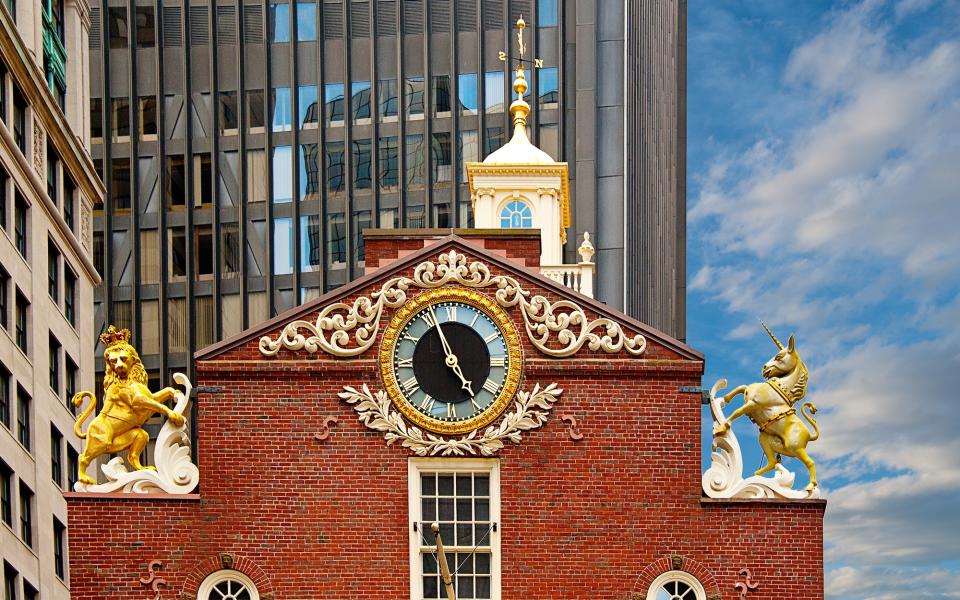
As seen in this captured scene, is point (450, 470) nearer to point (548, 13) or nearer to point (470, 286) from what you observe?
point (470, 286)

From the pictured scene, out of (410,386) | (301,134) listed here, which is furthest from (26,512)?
(301,134)

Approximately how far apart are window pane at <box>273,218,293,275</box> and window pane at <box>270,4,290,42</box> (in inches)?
301

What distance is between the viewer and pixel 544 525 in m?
48.9

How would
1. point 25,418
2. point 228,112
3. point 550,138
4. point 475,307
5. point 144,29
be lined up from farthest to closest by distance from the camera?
point 228,112 < point 144,29 < point 550,138 < point 25,418 < point 475,307

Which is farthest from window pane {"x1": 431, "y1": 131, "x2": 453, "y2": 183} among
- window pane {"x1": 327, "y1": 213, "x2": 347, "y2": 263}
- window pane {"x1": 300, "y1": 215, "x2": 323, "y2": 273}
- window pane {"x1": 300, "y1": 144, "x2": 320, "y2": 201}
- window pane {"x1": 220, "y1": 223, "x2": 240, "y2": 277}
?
window pane {"x1": 220, "y1": 223, "x2": 240, "y2": 277}

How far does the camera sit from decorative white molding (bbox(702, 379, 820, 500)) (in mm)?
49156

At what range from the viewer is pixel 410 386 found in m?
49.7

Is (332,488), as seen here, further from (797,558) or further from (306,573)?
(797,558)

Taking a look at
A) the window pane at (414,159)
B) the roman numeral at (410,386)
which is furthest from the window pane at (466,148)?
the roman numeral at (410,386)

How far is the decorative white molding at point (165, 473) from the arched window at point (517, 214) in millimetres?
15252

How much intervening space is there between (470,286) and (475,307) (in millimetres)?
439

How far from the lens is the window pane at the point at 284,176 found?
346 ft

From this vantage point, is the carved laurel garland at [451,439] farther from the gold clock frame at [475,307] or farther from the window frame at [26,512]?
the window frame at [26,512]

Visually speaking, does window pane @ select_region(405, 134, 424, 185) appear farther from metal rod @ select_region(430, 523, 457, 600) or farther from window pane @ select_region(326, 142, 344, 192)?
metal rod @ select_region(430, 523, 457, 600)
